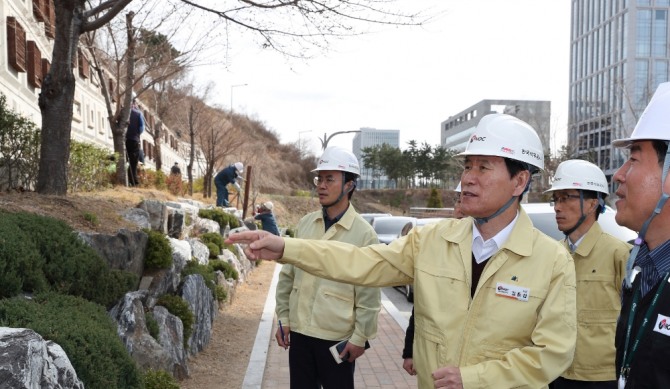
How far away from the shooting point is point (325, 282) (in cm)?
436

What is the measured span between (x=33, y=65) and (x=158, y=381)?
40.4ft

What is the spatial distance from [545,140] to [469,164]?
38.8 meters

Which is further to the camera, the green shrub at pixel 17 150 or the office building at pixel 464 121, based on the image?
the office building at pixel 464 121

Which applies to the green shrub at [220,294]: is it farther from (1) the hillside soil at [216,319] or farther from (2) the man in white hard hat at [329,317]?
(2) the man in white hard hat at [329,317]

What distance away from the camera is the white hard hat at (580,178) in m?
4.50

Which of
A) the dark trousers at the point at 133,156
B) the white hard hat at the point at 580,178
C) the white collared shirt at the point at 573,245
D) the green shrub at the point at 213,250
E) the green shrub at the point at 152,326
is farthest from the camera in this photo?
the dark trousers at the point at 133,156

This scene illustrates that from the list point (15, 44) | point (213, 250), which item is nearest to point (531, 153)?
point (213, 250)

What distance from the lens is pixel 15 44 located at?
13641mm

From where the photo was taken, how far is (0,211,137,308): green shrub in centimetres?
464

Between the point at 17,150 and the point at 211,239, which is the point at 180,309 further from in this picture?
the point at 211,239

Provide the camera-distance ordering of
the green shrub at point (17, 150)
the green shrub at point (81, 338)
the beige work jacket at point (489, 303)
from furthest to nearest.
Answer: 1. the green shrub at point (17, 150)
2. the green shrub at point (81, 338)
3. the beige work jacket at point (489, 303)

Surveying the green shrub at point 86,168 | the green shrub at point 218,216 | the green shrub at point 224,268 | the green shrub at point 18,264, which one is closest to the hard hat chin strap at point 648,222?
the green shrub at point 18,264

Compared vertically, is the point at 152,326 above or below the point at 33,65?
below

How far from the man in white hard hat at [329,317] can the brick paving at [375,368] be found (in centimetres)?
251
